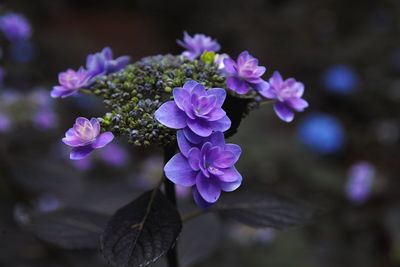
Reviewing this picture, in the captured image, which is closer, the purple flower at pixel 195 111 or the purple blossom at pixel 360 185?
the purple flower at pixel 195 111

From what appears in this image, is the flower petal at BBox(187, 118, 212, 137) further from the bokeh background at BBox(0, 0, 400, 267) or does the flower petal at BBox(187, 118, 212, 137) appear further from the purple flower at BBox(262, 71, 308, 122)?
the bokeh background at BBox(0, 0, 400, 267)

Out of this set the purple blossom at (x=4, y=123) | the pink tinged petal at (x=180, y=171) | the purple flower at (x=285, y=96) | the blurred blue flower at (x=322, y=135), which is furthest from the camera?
the blurred blue flower at (x=322, y=135)

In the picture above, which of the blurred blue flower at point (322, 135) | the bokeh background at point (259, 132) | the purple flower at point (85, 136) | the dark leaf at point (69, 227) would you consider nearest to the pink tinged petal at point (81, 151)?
the purple flower at point (85, 136)

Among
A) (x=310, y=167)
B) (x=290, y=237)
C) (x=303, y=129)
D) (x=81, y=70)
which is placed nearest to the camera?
(x=81, y=70)

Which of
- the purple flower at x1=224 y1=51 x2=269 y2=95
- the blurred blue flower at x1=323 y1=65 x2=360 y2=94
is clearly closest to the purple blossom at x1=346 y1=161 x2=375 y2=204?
the blurred blue flower at x1=323 y1=65 x2=360 y2=94

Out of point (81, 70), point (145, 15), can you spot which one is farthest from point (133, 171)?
point (145, 15)

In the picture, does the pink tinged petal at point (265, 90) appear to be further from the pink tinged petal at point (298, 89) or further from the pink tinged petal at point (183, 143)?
the pink tinged petal at point (183, 143)

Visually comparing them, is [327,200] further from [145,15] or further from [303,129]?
[145,15]

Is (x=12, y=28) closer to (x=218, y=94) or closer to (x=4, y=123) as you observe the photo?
(x=4, y=123)
